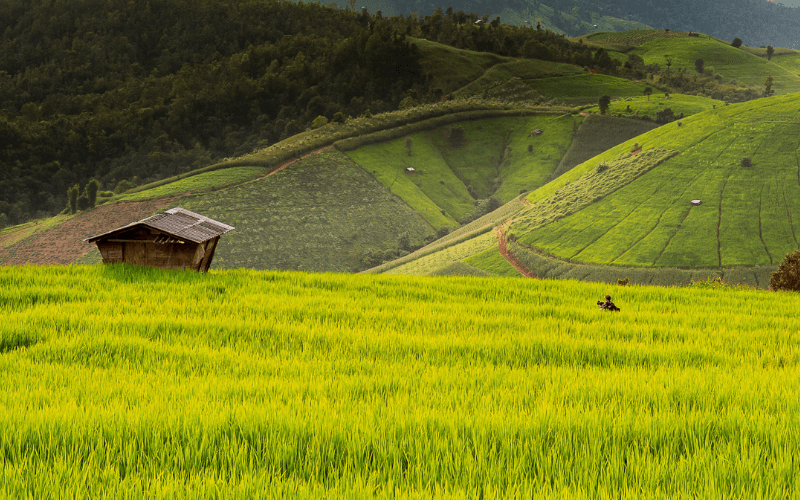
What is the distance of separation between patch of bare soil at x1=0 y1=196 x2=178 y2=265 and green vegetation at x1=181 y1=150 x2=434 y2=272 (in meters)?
9.85

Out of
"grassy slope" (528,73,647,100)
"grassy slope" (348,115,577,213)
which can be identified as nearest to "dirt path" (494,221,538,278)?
"grassy slope" (348,115,577,213)

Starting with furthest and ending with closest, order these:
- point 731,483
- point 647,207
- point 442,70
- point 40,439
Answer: point 442,70, point 647,207, point 40,439, point 731,483

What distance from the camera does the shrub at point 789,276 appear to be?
23562 millimetres

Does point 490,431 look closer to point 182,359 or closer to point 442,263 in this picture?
point 182,359

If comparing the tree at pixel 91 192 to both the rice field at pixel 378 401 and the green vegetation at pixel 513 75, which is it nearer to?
the green vegetation at pixel 513 75

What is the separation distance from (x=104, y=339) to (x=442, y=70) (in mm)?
193239

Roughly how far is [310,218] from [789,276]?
10357 cm

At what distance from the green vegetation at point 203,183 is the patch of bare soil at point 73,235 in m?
3.38

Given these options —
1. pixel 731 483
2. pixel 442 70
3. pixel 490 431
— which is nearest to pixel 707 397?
pixel 731 483

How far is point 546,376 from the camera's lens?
26.6 ft

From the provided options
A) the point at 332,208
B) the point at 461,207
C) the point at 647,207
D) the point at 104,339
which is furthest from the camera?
the point at 461,207

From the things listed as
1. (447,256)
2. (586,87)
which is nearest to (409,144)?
(447,256)

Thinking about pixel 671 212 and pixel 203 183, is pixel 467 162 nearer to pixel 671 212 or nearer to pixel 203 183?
pixel 203 183

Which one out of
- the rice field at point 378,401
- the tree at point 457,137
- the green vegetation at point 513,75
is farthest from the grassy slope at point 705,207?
the green vegetation at point 513,75
